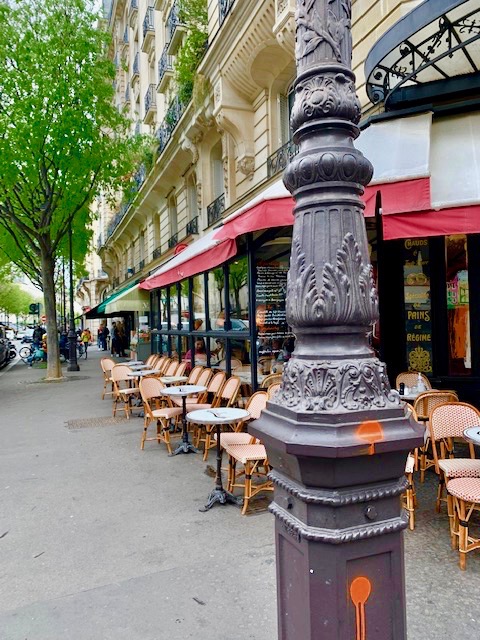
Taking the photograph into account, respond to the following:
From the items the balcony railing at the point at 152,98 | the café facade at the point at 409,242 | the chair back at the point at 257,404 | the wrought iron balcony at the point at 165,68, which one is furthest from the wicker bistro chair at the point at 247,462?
the balcony railing at the point at 152,98

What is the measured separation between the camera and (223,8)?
11398 mm

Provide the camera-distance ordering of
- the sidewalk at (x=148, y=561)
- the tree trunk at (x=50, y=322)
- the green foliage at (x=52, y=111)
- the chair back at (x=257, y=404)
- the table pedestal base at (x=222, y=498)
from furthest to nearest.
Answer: the tree trunk at (x=50, y=322) → the green foliage at (x=52, y=111) → the chair back at (x=257, y=404) → the table pedestal base at (x=222, y=498) → the sidewalk at (x=148, y=561)

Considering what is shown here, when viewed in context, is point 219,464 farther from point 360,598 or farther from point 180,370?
point 180,370

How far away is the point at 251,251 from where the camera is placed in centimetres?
714

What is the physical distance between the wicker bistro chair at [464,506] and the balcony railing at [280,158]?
26.1 feet

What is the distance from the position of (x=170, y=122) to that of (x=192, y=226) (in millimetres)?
4213

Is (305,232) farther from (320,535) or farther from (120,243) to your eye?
(120,243)

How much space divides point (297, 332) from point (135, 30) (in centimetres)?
3205

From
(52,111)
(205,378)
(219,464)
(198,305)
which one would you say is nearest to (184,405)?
(205,378)

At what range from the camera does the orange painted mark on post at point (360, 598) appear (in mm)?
1599

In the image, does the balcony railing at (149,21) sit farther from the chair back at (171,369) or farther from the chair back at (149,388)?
the chair back at (149,388)

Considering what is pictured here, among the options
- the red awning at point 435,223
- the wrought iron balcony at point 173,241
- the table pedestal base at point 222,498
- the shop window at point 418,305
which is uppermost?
the wrought iron balcony at point 173,241

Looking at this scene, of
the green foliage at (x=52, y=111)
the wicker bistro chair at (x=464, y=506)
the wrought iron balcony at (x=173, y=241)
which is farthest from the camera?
the wrought iron balcony at (x=173, y=241)

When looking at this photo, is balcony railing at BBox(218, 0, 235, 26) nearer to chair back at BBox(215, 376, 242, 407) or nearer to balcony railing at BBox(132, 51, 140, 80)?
chair back at BBox(215, 376, 242, 407)
